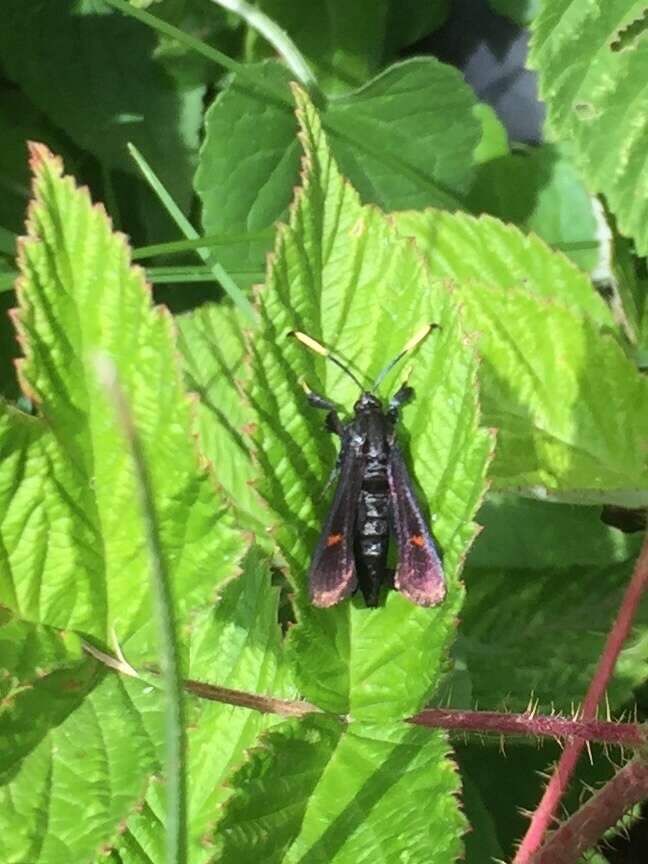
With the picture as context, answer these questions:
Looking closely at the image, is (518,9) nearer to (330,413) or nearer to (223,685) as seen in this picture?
(330,413)

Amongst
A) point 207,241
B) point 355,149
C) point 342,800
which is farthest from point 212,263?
point 342,800

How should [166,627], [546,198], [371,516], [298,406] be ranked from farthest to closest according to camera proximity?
1. [546,198]
2. [371,516]
3. [298,406]
4. [166,627]

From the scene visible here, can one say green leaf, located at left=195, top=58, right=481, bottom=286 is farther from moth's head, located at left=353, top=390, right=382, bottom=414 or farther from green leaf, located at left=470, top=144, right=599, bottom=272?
moth's head, located at left=353, top=390, right=382, bottom=414

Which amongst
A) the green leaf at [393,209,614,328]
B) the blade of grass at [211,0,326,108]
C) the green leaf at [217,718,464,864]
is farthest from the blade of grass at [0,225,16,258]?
the green leaf at [217,718,464,864]

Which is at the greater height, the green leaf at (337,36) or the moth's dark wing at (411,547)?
the green leaf at (337,36)

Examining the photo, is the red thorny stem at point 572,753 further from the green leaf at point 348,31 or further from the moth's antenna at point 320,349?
the green leaf at point 348,31

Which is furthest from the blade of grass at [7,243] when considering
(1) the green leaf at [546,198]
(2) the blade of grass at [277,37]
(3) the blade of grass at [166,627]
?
(3) the blade of grass at [166,627]
